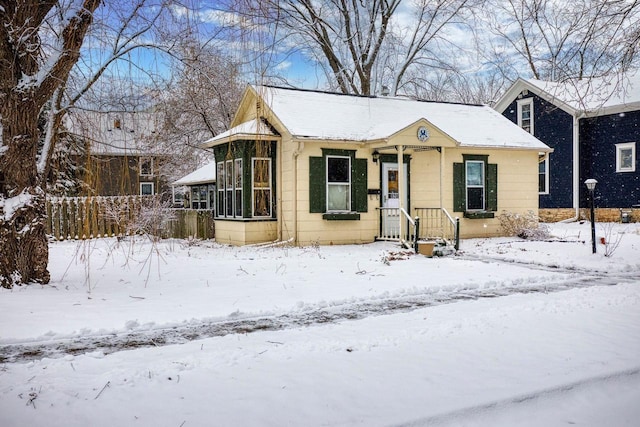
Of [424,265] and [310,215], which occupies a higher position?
[310,215]

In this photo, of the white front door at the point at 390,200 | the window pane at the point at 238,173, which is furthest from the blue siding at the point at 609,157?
the window pane at the point at 238,173

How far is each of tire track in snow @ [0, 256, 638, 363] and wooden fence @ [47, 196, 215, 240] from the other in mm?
10529

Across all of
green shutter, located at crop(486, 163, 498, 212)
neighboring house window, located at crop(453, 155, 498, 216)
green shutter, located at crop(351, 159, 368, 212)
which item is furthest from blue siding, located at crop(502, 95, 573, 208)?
green shutter, located at crop(351, 159, 368, 212)

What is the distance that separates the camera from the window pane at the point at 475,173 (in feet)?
58.4

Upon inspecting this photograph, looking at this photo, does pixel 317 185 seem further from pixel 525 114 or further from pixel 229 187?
pixel 525 114

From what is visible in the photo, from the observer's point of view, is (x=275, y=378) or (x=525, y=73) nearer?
(x=275, y=378)

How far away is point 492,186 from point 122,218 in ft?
39.5

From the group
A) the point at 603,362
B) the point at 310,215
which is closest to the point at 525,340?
the point at 603,362

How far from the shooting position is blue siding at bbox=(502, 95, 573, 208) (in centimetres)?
2527

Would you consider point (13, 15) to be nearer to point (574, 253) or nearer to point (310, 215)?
point (310, 215)

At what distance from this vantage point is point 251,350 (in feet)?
18.3

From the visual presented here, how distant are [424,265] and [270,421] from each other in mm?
8340

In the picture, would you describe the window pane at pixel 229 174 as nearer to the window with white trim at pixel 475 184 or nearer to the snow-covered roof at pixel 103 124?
the window with white trim at pixel 475 184

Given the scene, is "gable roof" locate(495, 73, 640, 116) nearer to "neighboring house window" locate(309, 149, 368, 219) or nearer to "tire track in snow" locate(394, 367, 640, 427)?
"neighboring house window" locate(309, 149, 368, 219)
